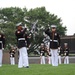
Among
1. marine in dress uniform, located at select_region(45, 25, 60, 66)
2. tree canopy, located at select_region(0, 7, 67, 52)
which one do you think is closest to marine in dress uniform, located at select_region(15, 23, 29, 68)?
marine in dress uniform, located at select_region(45, 25, 60, 66)

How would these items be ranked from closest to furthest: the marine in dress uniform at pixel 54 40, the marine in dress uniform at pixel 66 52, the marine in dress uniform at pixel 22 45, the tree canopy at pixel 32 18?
the marine in dress uniform at pixel 22 45 < the marine in dress uniform at pixel 54 40 < the marine in dress uniform at pixel 66 52 < the tree canopy at pixel 32 18

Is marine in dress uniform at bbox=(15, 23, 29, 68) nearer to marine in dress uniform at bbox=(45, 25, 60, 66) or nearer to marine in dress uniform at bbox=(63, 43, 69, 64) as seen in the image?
marine in dress uniform at bbox=(45, 25, 60, 66)

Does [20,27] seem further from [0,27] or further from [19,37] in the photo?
[0,27]

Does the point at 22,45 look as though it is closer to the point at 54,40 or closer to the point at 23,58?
the point at 23,58

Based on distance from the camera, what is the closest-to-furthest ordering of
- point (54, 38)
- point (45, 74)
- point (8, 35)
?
1. point (45, 74)
2. point (54, 38)
3. point (8, 35)

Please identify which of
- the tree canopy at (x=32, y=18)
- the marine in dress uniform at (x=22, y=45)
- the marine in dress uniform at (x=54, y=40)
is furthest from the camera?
the tree canopy at (x=32, y=18)

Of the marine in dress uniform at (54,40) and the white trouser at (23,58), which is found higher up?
the marine in dress uniform at (54,40)

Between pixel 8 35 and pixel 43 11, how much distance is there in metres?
11.7

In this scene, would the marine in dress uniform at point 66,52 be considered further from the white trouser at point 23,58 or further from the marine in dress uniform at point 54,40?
the white trouser at point 23,58

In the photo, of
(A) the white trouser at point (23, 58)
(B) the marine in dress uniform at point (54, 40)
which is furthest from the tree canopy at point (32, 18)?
(A) the white trouser at point (23, 58)

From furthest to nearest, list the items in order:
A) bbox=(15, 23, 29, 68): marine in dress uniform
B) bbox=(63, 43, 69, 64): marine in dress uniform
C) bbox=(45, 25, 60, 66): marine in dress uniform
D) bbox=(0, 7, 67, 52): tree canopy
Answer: bbox=(0, 7, 67, 52): tree canopy → bbox=(63, 43, 69, 64): marine in dress uniform → bbox=(45, 25, 60, 66): marine in dress uniform → bbox=(15, 23, 29, 68): marine in dress uniform

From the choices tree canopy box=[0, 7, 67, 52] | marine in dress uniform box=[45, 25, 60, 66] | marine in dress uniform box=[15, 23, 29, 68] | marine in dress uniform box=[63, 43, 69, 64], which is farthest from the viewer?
tree canopy box=[0, 7, 67, 52]

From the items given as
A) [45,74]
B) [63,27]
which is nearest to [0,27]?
[63,27]

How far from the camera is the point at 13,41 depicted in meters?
59.1
